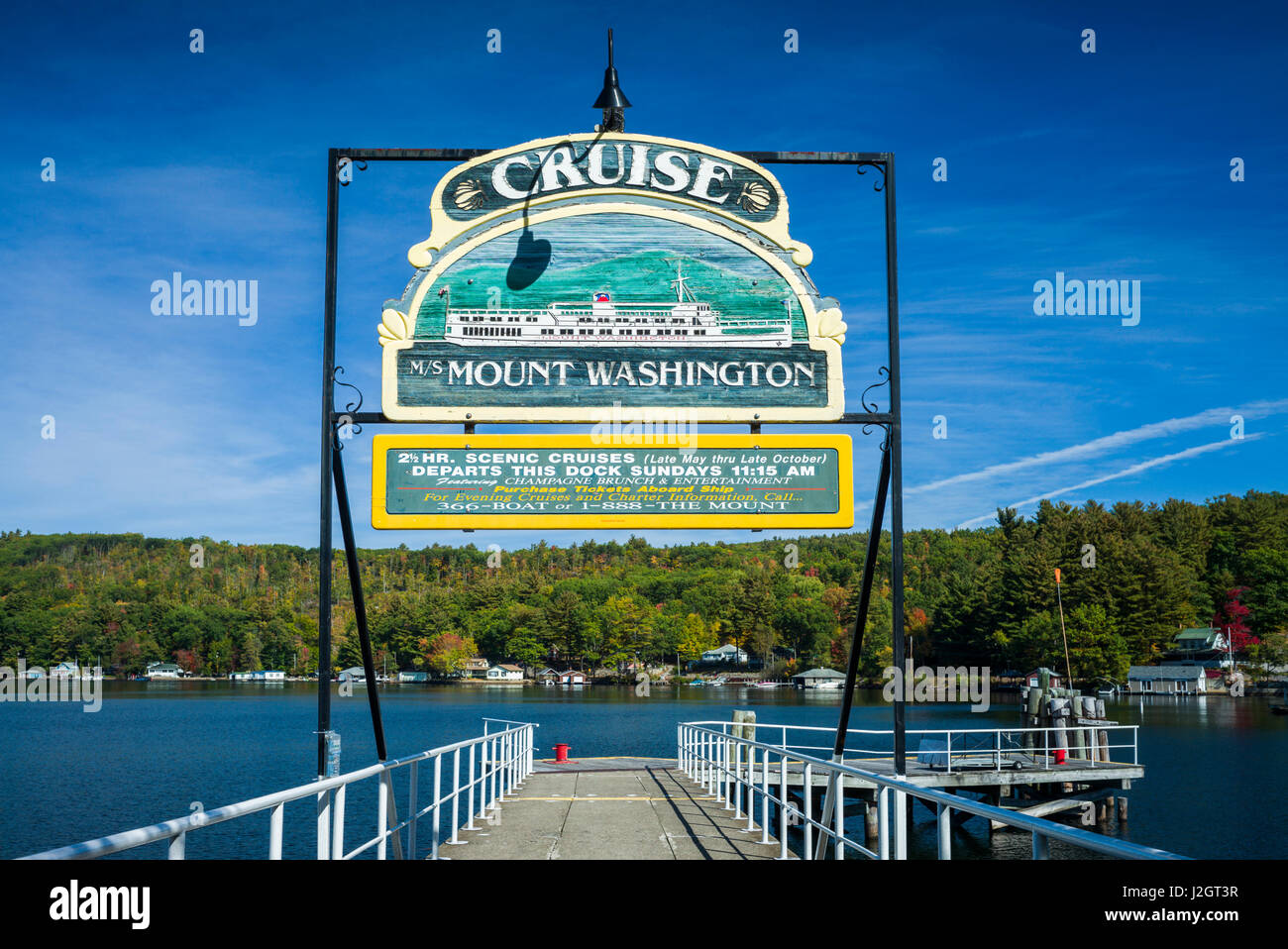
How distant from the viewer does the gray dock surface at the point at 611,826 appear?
9.96m

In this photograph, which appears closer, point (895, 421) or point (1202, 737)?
point (895, 421)

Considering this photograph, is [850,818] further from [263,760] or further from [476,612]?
[476,612]

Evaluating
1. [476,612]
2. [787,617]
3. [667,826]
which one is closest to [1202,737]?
[667,826]

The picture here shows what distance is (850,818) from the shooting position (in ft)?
102

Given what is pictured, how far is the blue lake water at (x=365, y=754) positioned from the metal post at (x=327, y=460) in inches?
650

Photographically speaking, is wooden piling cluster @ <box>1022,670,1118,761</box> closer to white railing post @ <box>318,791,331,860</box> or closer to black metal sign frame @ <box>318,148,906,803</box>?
black metal sign frame @ <box>318,148,906,803</box>

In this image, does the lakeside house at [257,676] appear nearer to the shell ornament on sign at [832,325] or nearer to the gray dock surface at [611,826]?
the gray dock surface at [611,826]

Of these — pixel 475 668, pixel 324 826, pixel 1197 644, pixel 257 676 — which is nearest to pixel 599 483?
pixel 324 826

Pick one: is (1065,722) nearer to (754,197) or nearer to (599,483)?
(754,197)

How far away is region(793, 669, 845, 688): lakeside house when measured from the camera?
139125 millimetres

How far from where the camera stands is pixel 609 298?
10.2m

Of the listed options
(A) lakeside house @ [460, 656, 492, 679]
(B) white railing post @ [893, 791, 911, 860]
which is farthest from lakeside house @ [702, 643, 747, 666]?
(B) white railing post @ [893, 791, 911, 860]
